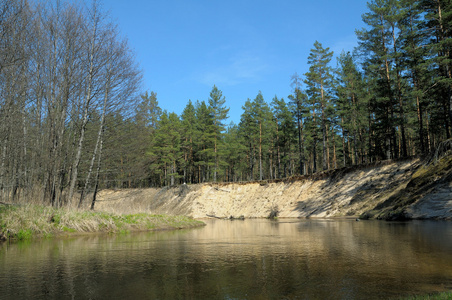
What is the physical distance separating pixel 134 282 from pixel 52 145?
13.2m

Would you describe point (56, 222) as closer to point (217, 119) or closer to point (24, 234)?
point (24, 234)

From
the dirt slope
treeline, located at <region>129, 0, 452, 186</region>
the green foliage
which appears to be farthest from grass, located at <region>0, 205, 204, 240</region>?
treeline, located at <region>129, 0, 452, 186</region>

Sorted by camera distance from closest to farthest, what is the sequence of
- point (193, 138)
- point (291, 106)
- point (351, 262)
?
point (351, 262), point (291, 106), point (193, 138)

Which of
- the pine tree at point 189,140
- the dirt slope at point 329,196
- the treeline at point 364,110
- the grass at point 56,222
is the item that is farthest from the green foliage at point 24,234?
Answer: the pine tree at point 189,140

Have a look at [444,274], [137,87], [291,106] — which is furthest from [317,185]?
[444,274]

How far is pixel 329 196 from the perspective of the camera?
31.2 metres

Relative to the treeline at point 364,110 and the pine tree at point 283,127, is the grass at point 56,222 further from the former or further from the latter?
the pine tree at point 283,127

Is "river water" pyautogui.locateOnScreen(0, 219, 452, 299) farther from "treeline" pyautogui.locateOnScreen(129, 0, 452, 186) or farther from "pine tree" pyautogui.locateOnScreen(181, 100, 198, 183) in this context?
"pine tree" pyautogui.locateOnScreen(181, 100, 198, 183)

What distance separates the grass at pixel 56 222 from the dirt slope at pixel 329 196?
2149 mm

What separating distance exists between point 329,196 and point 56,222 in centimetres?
Result: 2599

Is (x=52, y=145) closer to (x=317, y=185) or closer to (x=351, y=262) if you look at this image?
(x=351, y=262)

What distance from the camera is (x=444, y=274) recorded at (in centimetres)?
491

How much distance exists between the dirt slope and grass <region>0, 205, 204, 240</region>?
2.15m

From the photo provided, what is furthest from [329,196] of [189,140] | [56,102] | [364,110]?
[189,140]
